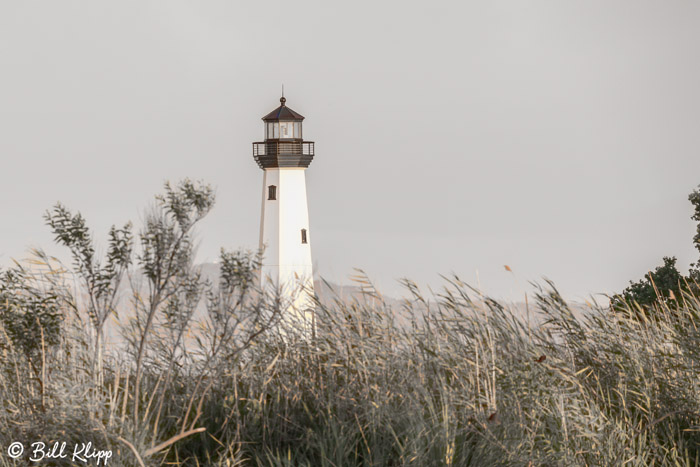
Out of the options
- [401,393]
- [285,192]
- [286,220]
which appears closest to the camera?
[401,393]

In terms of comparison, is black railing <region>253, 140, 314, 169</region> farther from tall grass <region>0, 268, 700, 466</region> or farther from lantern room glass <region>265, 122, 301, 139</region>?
tall grass <region>0, 268, 700, 466</region>

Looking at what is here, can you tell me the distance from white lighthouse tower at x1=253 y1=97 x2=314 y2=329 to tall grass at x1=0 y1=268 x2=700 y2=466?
17.4 metres

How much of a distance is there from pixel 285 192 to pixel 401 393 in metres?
19.4

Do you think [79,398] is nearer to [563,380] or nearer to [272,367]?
[272,367]

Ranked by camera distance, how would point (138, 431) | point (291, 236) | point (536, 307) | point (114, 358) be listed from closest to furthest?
1. point (138, 431)
2. point (114, 358)
3. point (536, 307)
4. point (291, 236)

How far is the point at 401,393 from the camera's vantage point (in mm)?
5672

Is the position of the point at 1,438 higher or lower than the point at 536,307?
lower

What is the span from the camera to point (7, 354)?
6062mm

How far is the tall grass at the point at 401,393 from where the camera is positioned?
5156 millimetres

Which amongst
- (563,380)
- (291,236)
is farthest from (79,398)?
(291,236)

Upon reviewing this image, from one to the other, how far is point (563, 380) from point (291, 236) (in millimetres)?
19237

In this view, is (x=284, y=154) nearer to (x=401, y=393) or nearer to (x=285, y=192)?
(x=285, y=192)

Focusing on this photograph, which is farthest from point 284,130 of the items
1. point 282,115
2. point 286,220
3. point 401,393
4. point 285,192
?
point 401,393

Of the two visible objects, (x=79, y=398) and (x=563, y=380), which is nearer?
(x=79, y=398)
